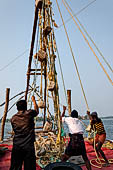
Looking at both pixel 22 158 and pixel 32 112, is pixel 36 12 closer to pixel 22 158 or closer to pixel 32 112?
pixel 32 112

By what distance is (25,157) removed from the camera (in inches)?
110

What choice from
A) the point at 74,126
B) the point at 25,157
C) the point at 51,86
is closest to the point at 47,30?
the point at 51,86

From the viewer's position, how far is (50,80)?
15.8 feet

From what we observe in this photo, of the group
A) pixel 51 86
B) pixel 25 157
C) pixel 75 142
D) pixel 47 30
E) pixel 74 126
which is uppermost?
pixel 47 30

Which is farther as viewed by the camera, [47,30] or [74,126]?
[47,30]

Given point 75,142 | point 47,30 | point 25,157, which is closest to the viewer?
point 25,157

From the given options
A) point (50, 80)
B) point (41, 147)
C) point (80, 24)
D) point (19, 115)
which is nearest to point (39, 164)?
point (41, 147)

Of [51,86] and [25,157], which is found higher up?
[51,86]

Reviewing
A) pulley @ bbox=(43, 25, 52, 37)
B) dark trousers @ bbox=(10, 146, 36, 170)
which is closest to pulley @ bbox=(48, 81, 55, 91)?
pulley @ bbox=(43, 25, 52, 37)

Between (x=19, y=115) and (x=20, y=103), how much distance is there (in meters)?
0.23

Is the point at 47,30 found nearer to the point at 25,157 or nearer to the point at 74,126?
the point at 74,126

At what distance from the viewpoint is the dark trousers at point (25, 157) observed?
109 inches

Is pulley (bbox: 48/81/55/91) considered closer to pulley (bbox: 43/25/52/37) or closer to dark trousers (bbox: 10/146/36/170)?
pulley (bbox: 43/25/52/37)

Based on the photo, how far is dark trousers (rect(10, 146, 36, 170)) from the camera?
2758 millimetres
